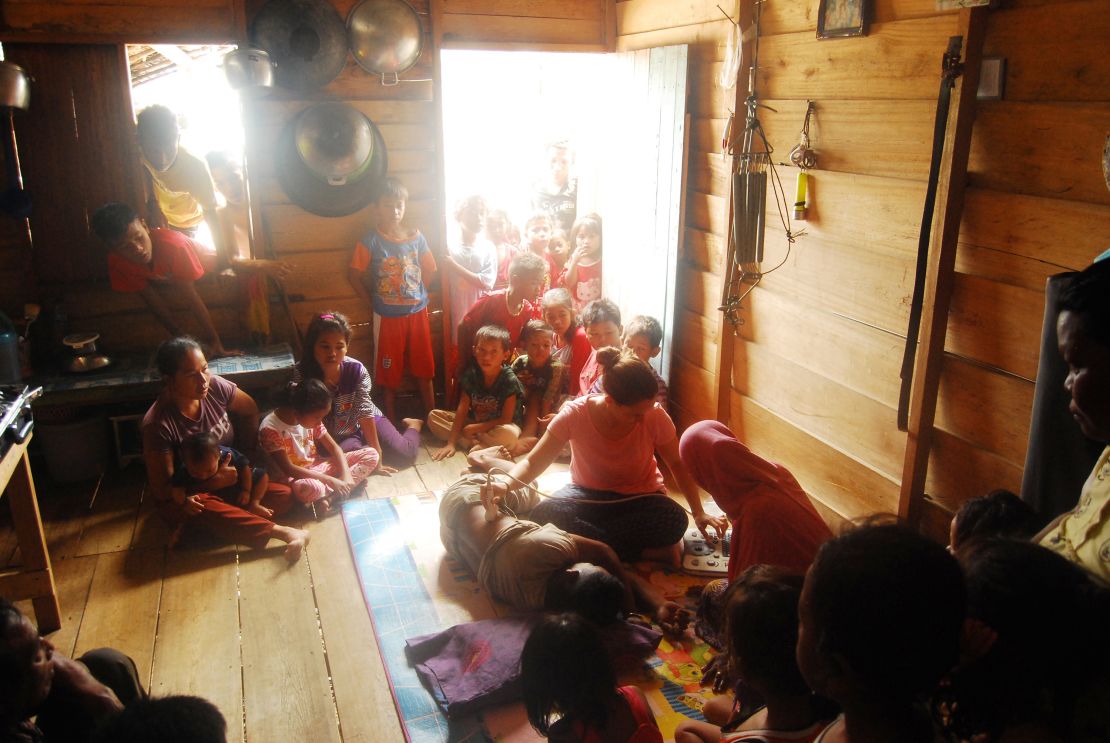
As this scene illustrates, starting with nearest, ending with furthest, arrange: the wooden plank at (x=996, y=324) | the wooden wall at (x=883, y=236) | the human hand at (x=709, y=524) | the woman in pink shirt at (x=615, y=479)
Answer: the wooden wall at (x=883, y=236), the wooden plank at (x=996, y=324), the human hand at (x=709, y=524), the woman in pink shirt at (x=615, y=479)

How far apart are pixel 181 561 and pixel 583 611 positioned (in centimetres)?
184

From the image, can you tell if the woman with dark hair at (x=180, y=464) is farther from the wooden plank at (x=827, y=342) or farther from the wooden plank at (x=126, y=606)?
the wooden plank at (x=827, y=342)

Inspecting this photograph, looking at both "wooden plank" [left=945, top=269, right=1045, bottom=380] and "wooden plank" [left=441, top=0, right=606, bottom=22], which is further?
"wooden plank" [left=441, top=0, right=606, bottom=22]

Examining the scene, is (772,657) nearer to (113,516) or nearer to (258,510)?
(258,510)

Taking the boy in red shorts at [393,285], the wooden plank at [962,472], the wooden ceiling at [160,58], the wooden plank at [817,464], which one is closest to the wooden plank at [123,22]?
the boy in red shorts at [393,285]

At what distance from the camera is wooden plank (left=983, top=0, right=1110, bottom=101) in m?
2.18

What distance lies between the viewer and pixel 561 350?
15.8 feet

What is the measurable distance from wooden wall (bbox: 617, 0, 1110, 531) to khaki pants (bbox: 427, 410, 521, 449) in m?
1.03

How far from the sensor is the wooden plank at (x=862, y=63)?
2.73m

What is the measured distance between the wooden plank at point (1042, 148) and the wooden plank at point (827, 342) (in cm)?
69

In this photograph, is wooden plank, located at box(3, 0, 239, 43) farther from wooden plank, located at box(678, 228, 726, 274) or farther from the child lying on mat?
the child lying on mat

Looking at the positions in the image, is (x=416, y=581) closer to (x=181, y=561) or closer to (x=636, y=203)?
(x=181, y=561)

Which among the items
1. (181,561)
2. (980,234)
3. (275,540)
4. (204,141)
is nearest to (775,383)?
(980,234)

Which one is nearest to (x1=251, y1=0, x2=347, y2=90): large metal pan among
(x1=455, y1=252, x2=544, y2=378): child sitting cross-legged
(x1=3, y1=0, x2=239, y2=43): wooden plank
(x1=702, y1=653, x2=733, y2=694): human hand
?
(x1=3, y1=0, x2=239, y2=43): wooden plank
